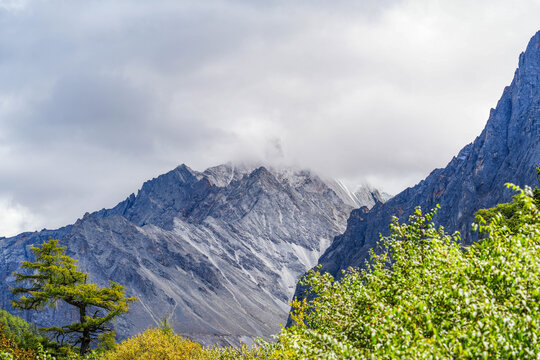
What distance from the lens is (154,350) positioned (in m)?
48.3

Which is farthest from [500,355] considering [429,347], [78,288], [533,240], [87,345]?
[87,345]

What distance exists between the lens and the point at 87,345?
46969mm

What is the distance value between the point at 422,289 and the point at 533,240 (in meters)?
3.82

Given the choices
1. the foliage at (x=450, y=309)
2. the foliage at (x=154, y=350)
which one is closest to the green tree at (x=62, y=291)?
the foliage at (x=154, y=350)

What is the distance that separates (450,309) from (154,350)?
40292 mm

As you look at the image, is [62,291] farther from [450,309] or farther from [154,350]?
[450,309]

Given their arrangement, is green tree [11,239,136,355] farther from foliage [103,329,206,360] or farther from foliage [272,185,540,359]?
foliage [272,185,540,359]

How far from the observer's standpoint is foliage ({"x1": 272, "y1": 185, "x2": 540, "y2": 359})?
436 inches

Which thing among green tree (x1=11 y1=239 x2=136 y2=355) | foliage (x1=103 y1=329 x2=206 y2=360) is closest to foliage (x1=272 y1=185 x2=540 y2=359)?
green tree (x1=11 y1=239 x2=136 y2=355)

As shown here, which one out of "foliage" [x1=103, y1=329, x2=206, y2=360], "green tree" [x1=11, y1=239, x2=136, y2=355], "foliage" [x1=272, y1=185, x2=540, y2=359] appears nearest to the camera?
"foliage" [x1=272, y1=185, x2=540, y2=359]

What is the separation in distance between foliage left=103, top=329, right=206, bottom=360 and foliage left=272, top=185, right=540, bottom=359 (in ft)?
110

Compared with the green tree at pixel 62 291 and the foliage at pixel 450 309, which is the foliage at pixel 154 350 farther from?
the foliage at pixel 450 309

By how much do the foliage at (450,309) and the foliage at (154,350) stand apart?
3345 cm

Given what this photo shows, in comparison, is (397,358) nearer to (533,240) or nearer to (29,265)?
(533,240)
